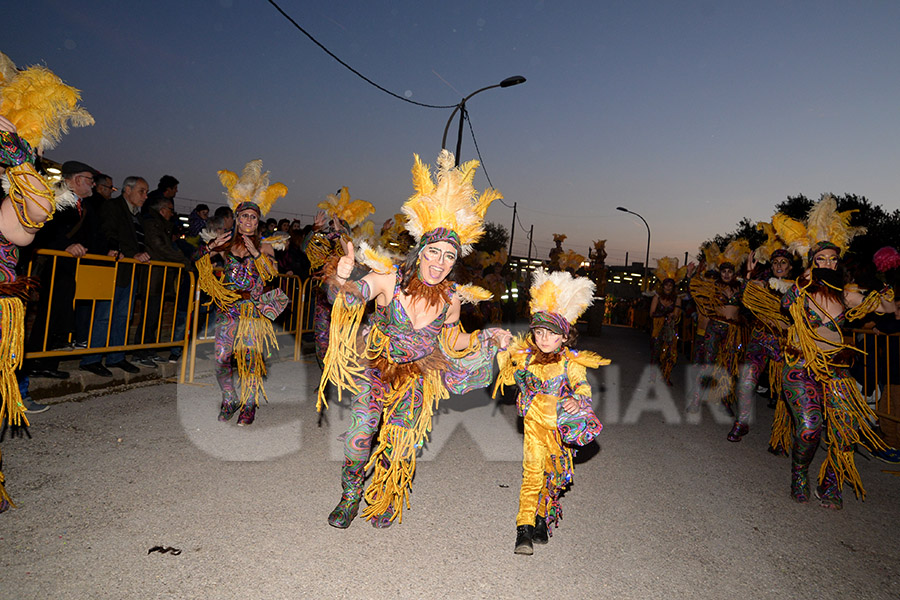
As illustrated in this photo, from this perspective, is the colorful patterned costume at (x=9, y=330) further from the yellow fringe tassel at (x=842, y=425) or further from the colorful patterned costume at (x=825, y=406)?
the yellow fringe tassel at (x=842, y=425)

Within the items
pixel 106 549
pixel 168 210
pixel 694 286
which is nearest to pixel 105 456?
pixel 106 549

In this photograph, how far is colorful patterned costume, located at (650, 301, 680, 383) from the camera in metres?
9.32

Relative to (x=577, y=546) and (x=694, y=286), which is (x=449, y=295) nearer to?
(x=577, y=546)

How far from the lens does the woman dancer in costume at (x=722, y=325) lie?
7223 mm

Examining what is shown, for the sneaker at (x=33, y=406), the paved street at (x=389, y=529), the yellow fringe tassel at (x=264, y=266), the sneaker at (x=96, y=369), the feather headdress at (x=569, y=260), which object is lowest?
the paved street at (x=389, y=529)

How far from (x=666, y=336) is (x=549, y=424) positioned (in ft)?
22.9

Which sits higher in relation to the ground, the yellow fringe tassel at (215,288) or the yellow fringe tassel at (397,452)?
the yellow fringe tassel at (215,288)

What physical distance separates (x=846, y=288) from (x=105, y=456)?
19.8 feet

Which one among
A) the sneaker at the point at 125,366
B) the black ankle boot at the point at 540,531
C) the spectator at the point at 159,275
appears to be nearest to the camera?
the black ankle boot at the point at 540,531

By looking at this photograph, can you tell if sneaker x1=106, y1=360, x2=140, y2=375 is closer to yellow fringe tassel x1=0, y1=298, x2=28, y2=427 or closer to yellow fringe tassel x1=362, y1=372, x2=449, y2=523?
yellow fringe tassel x1=0, y1=298, x2=28, y2=427

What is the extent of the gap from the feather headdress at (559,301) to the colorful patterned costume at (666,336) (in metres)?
6.69

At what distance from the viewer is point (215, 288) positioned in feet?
16.7

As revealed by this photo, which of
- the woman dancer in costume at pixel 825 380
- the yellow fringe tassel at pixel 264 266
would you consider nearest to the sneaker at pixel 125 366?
the yellow fringe tassel at pixel 264 266

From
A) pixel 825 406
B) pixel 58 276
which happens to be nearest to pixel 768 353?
pixel 825 406
